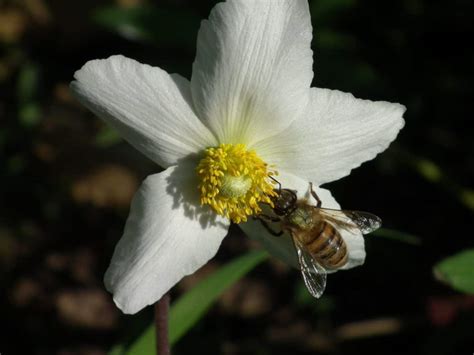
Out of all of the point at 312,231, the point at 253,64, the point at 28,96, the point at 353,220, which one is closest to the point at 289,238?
the point at 312,231

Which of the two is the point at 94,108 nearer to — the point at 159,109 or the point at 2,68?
the point at 159,109

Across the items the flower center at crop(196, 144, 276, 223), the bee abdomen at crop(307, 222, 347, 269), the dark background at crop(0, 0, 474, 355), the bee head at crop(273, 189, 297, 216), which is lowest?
the dark background at crop(0, 0, 474, 355)

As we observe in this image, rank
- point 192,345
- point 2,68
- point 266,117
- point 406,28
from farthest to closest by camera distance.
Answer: point 2,68 < point 406,28 < point 192,345 < point 266,117

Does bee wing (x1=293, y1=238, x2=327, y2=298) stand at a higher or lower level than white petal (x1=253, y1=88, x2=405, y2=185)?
lower

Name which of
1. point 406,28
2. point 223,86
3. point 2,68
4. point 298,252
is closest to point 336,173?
point 298,252

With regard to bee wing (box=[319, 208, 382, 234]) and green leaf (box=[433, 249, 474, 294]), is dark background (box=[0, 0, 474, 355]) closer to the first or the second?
green leaf (box=[433, 249, 474, 294])

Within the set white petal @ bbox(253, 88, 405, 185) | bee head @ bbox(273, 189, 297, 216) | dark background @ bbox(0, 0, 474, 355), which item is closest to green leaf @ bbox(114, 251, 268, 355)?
bee head @ bbox(273, 189, 297, 216)

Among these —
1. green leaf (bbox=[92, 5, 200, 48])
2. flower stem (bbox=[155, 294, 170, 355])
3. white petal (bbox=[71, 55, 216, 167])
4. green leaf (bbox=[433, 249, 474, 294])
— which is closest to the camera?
white petal (bbox=[71, 55, 216, 167])
